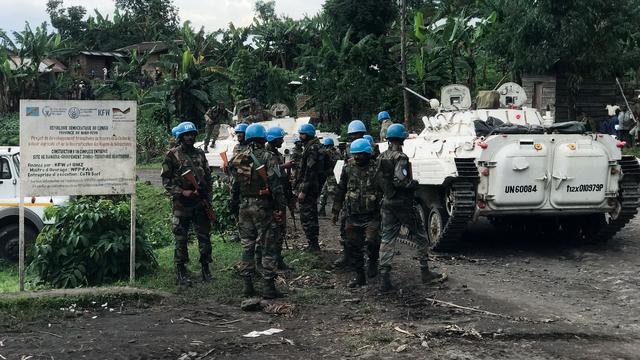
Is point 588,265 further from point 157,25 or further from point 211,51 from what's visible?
point 157,25

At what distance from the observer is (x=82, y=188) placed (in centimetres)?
823

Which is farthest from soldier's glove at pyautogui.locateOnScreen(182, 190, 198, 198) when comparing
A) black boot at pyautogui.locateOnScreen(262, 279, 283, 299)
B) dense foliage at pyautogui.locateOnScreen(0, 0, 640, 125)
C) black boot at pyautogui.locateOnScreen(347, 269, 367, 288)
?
dense foliage at pyautogui.locateOnScreen(0, 0, 640, 125)

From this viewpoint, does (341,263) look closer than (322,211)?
Yes

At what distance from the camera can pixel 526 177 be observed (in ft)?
32.4

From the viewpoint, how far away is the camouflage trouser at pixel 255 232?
7.92 metres

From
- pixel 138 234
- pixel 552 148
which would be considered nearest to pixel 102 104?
pixel 138 234

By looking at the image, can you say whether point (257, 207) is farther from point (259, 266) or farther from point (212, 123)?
point (212, 123)

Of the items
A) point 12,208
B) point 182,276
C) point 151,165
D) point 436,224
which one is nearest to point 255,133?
point 182,276

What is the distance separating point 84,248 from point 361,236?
327 cm

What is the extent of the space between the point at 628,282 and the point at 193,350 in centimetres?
521

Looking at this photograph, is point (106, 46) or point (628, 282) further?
point (106, 46)

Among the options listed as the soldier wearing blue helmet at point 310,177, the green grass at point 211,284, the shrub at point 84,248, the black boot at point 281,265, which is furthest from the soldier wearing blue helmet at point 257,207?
the soldier wearing blue helmet at point 310,177

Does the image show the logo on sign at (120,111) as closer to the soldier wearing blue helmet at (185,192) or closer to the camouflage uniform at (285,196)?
the soldier wearing blue helmet at (185,192)

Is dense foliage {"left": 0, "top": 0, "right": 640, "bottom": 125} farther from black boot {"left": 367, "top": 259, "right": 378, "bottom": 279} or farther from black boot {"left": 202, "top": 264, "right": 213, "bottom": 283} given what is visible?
black boot {"left": 202, "top": 264, "right": 213, "bottom": 283}
